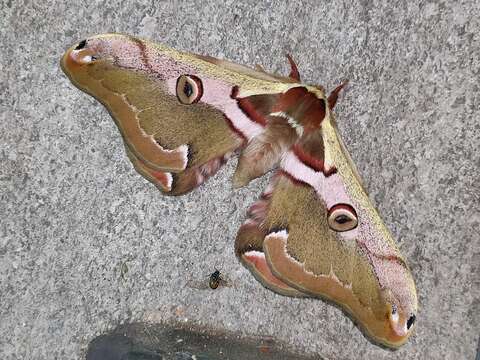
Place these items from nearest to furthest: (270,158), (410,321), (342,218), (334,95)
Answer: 1. (410,321)
2. (342,218)
3. (270,158)
4. (334,95)

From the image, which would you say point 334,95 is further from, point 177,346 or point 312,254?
point 177,346

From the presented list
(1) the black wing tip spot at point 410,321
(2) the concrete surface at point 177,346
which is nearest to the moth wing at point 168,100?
(2) the concrete surface at point 177,346

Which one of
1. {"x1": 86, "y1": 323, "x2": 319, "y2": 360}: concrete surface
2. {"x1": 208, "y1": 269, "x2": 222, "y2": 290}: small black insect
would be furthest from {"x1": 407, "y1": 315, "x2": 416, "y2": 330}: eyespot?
{"x1": 208, "y1": 269, "x2": 222, "y2": 290}: small black insect

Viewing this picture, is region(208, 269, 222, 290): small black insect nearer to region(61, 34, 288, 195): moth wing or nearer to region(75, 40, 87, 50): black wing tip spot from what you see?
region(61, 34, 288, 195): moth wing

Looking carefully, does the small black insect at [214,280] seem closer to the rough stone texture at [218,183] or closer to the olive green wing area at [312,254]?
the rough stone texture at [218,183]

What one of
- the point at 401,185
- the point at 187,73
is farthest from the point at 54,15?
the point at 401,185

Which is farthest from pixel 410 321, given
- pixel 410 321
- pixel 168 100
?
pixel 168 100

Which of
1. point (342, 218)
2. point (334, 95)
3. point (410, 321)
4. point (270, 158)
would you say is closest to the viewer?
point (410, 321)
